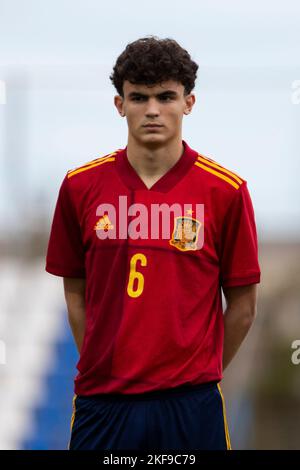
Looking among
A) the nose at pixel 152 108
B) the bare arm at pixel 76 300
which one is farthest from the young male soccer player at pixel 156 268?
the bare arm at pixel 76 300

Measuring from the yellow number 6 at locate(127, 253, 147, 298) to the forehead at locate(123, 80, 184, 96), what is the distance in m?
0.55

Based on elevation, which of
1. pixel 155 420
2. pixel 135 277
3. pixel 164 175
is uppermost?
pixel 164 175

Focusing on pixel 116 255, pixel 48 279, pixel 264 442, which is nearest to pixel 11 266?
pixel 48 279

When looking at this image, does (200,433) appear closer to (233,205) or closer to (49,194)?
(233,205)

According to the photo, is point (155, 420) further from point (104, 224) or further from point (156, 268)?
point (104, 224)

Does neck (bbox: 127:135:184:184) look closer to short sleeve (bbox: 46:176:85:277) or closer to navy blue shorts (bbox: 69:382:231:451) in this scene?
short sleeve (bbox: 46:176:85:277)

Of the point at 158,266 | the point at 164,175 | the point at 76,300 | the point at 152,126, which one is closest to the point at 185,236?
the point at 158,266

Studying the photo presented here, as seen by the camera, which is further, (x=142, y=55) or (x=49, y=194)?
(x=49, y=194)

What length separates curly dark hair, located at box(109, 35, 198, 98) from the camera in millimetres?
3551

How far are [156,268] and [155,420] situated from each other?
0.50 metres

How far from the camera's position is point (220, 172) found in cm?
367

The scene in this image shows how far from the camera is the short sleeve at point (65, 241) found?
3.77 m

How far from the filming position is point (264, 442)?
7160 millimetres
